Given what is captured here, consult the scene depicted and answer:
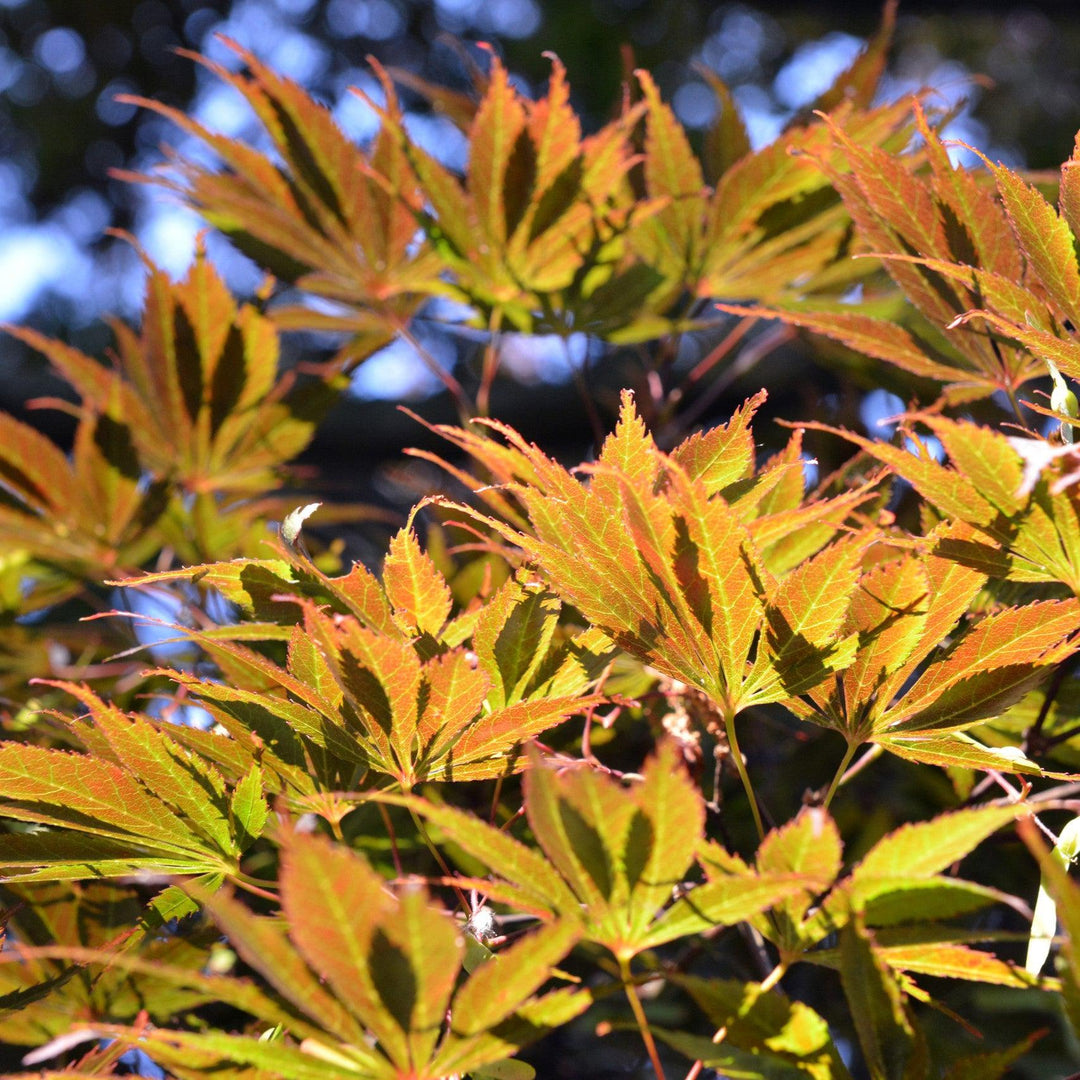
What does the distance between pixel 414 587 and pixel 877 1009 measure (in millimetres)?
282

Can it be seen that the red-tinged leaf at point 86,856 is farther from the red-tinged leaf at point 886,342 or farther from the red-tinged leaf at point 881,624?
the red-tinged leaf at point 886,342

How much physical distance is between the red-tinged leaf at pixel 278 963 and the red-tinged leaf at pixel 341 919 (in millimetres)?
12

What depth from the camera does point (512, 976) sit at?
34 cm

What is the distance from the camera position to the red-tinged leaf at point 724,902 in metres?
0.34

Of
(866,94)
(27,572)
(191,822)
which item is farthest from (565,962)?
(866,94)

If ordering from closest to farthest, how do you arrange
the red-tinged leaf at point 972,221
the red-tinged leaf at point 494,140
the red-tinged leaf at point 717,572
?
1. the red-tinged leaf at point 717,572
2. the red-tinged leaf at point 972,221
3. the red-tinged leaf at point 494,140

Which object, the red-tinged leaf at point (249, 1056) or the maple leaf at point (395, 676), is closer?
the red-tinged leaf at point (249, 1056)

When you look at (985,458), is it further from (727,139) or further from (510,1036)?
(727,139)

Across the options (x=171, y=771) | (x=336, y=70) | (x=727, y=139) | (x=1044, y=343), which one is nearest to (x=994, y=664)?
(x=1044, y=343)

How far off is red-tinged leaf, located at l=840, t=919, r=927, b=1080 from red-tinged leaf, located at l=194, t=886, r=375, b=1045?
0.59 ft

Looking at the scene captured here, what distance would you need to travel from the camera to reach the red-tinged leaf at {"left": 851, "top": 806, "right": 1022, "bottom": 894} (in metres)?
0.34

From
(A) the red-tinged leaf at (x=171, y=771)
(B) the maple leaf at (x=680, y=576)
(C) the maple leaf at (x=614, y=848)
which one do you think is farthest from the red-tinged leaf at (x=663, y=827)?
(A) the red-tinged leaf at (x=171, y=771)

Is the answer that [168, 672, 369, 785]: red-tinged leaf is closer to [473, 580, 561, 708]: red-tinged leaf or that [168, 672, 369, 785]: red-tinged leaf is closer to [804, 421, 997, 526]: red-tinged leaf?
[473, 580, 561, 708]: red-tinged leaf

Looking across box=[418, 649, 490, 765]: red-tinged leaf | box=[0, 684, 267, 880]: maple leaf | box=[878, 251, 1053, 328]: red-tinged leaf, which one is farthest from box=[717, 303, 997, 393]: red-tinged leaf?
box=[0, 684, 267, 880]: maple leaf
